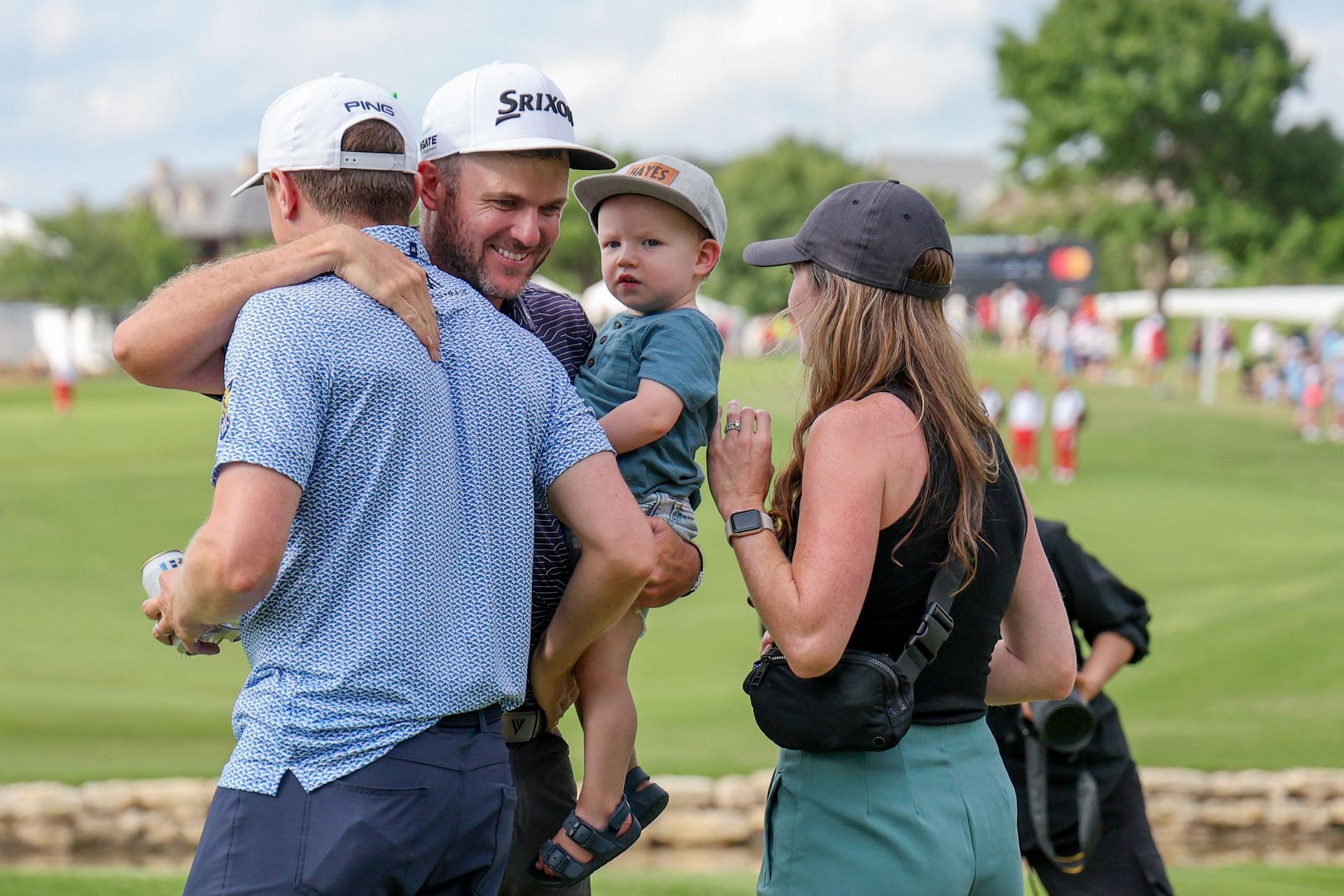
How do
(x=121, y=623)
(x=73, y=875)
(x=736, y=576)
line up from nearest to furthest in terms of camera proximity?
1. (x=73, y=875)
2. (x=121, y=623)
3. (x=736, y=576)

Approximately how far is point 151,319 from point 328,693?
2.17 ft

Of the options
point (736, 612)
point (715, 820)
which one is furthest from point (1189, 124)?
point (715, 820)

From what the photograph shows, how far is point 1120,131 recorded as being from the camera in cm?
4894

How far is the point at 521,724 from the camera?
2.82 m

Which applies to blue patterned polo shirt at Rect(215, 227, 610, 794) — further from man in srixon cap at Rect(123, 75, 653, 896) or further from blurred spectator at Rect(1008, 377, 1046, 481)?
blurred spectator at Rect(1008, 377, 1046, 481)

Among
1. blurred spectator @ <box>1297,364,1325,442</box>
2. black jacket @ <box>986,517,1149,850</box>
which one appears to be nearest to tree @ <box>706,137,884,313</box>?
blurred spectator @ <box>1297,364,1325,442</box>

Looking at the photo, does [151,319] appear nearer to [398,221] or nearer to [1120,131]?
[398,221]

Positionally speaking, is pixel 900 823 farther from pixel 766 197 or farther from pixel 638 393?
pixel 766 197

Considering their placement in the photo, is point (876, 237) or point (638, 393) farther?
point (638, 393)

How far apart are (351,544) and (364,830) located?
43cm

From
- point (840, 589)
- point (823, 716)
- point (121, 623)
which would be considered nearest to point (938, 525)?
point (840, 589)

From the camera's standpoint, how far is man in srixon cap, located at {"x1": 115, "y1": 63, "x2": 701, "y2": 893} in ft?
6.89

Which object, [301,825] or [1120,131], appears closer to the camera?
[301,825]

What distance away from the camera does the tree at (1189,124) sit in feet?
158
